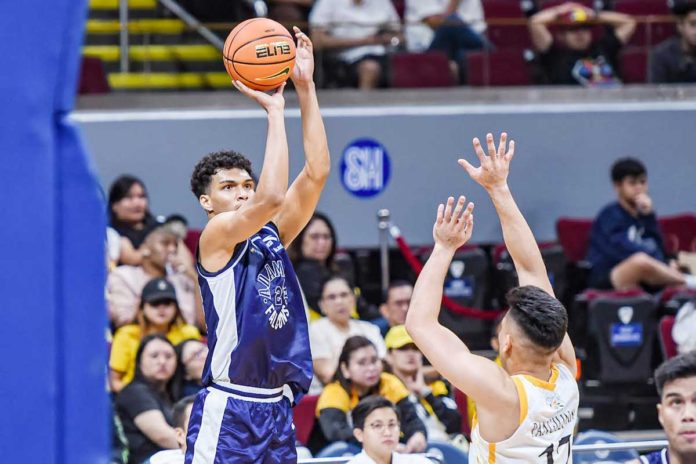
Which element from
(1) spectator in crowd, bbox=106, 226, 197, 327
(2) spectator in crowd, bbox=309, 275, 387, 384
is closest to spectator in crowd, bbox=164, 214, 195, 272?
(1) spectator in crowd, bbox=106, 226, 197, 327

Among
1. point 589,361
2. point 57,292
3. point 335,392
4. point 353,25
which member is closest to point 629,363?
point 589,361

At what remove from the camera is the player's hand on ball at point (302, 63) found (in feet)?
13.6

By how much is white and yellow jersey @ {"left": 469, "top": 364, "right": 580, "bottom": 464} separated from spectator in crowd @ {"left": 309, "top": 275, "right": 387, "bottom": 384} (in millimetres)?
3817

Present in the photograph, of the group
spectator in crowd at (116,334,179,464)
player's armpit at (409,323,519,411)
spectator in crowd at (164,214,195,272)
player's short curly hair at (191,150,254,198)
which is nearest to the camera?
player's armpit at (409,323,519,411)

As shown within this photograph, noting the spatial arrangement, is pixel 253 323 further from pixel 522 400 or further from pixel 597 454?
pixel 597 454

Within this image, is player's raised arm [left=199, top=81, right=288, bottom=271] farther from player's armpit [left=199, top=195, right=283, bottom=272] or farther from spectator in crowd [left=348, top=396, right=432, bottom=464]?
spectator in crowd [left=348, top=396, right=432, bottom=464]

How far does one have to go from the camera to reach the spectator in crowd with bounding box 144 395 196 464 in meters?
5.01

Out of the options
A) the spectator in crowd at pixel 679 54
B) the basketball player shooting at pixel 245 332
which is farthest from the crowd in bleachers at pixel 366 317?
the spectator in crowd at pixel 679 54

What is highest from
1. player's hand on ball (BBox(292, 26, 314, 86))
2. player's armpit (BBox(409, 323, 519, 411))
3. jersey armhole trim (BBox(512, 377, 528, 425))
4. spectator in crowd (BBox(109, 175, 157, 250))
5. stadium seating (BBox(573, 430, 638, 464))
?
player's hand on ball (BBox(292, 26, 314, 86))

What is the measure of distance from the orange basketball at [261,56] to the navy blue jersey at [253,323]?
55cm

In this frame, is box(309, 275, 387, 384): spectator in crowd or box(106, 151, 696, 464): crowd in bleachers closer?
box(106, 151, 696, 464): crowd in bleachers

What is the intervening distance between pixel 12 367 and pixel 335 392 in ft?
16.8

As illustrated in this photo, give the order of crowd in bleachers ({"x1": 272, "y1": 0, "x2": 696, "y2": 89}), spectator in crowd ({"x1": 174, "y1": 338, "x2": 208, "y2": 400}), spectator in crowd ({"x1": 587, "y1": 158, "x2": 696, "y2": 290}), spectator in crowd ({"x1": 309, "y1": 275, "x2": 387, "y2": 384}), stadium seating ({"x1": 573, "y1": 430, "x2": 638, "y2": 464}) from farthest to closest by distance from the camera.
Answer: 1. crowd in bleachers ({"x1": 272, "y1": 0, "x2": 696, "y2": 89})
2. spectator in crowd ({"x1": 587, "y1": 158, "x2": 696, "y2": 290})
3. spectator in crowd ({"x1": 309, "y1": 275, "x2": 387, "y2": 384})
4. spectator in crowd ({"x1": 174, "y1": 338, "x2": 208, "y2": 400})
5. stadium seating ({"x1": 573, "y1": 430, "x2": 638, "y2": 464})

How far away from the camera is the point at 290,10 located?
1001 cm
